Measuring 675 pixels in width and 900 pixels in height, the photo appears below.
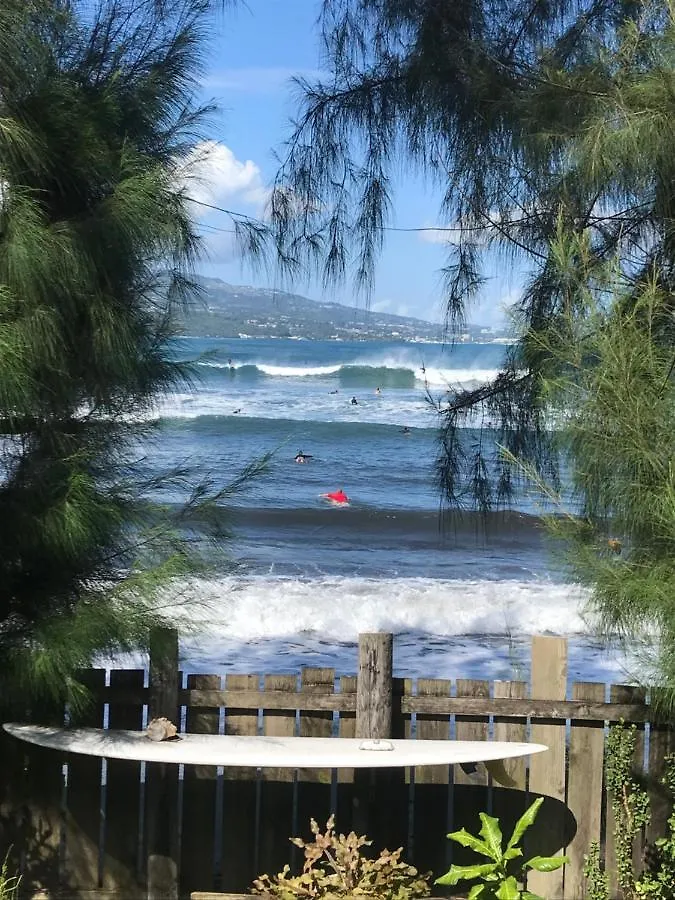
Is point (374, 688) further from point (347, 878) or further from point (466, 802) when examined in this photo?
point (347, 878)

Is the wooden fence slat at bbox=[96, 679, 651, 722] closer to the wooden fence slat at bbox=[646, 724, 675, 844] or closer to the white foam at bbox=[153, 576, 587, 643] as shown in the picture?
the wooden fence slat at bbox=[646, 724, 675, 844]

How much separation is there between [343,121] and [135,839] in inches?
107

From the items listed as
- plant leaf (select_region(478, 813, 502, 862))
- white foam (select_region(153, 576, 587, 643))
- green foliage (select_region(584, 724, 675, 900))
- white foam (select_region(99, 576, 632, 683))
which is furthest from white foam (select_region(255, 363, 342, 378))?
plant leaf (select_region(478, 813, 502, 862))

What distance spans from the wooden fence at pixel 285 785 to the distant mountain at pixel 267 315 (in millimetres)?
1214

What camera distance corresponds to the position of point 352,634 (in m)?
8.58

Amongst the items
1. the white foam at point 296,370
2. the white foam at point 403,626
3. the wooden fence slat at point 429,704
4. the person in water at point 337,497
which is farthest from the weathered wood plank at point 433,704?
the white foam at point 296,370

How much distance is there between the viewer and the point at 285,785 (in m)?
3.83

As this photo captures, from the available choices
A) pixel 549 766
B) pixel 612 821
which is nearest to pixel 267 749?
pixel 549 766

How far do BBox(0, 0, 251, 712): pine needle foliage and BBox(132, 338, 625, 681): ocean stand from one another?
0.16 metres

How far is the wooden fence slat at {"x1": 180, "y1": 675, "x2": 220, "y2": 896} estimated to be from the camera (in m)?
3.77

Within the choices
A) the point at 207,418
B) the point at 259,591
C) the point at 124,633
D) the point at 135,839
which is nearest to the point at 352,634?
the point at 259,591

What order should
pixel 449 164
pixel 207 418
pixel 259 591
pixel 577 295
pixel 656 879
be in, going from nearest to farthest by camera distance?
pixel 577 295 → pixel 656 879 → pixel 449 164 → pixel 259 591 → pixel 207 418

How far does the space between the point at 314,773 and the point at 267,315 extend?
1716 mm

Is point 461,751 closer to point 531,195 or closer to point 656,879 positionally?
point 656,879
